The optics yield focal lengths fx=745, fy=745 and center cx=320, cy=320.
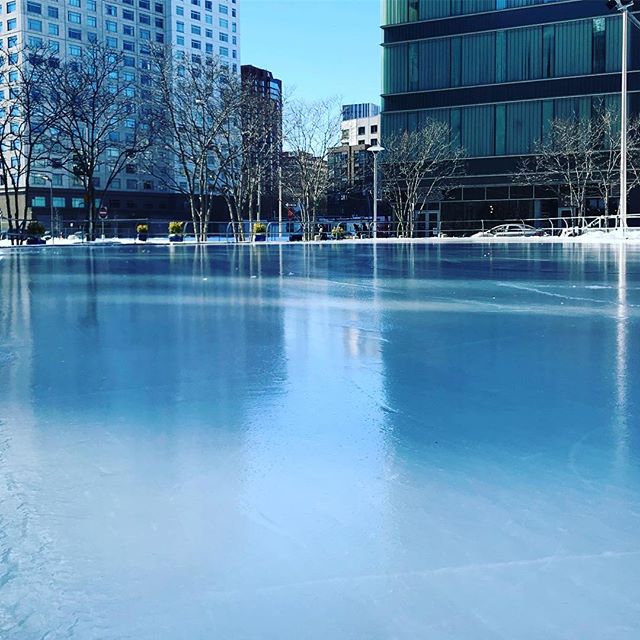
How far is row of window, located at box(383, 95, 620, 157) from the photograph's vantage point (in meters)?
52.2

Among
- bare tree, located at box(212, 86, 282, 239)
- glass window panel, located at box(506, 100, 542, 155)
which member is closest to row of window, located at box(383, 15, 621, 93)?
glass window panel, located at box(506, 100, 542, 155)

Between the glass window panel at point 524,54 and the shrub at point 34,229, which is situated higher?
the glass window panel at point 524,54

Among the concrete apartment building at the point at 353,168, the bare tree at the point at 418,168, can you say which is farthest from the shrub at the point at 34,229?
the bare tree at the point at 418,168

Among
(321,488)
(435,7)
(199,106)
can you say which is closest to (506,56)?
(435,7)

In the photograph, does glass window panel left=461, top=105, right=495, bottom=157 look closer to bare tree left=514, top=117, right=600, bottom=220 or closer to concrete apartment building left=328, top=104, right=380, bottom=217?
bare tree left=514, top=117, right=600, bottom=220

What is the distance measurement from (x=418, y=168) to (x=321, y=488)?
2049 inches

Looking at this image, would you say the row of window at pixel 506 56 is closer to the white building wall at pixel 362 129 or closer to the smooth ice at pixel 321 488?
the smooth ice at pixel 321 488

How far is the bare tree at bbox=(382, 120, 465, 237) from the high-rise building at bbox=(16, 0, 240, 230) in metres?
39.6

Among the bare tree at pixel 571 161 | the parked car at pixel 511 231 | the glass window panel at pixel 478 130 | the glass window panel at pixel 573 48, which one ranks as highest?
the glass window panel at pixel 573 48

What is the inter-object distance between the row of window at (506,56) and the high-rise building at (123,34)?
34699 millimetres

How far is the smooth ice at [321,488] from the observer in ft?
5.67

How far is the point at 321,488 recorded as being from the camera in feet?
8.16

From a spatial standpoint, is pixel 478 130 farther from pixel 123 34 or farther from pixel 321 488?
pixel 123 34

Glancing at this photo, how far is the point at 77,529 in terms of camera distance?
2.15m
